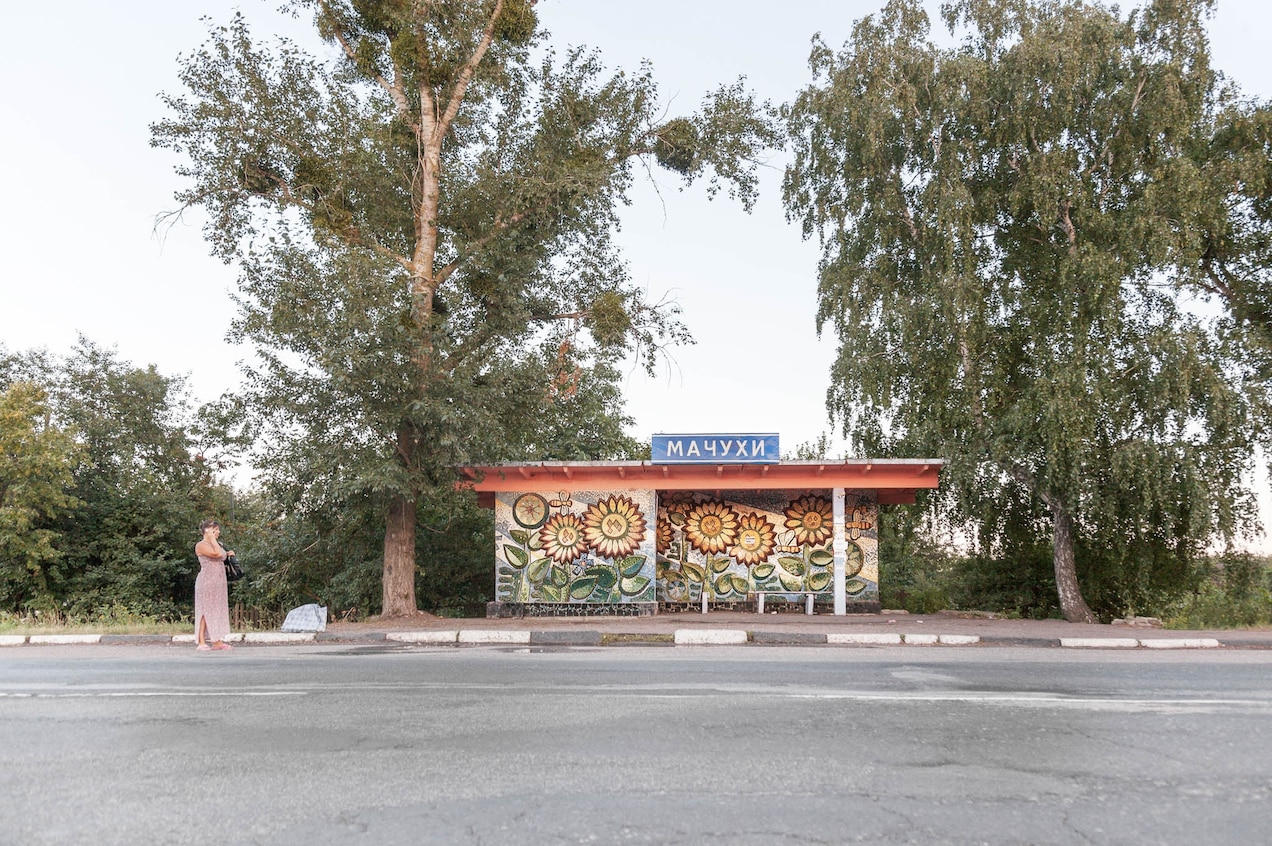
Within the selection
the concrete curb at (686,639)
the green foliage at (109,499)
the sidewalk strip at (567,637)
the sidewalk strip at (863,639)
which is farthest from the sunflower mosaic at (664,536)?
the green foliage at (109,499)

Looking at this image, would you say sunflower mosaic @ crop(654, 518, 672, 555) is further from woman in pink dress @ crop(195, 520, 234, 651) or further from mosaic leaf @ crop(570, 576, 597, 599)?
Result: woman in pink dress @ crop(195, 520, 234, 651)

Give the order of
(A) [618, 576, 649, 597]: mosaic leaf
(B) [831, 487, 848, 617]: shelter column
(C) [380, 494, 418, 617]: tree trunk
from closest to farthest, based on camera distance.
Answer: (C) [380, 494, 418, 617]: tree trunk
(B) [831, 487, 848, 617]: shelter column
(A) [618, 576, 649, 597]: mosaic leaf

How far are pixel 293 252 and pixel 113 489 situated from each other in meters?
19.8

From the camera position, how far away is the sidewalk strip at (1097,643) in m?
13.8

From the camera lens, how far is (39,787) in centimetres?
448

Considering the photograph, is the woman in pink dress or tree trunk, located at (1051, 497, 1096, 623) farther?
tree trunk, located at (1051, 497, 1096, 623)

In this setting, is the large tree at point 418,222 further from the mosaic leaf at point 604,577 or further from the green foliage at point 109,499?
the green foliage at point 109,499

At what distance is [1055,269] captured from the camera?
21.2 meters

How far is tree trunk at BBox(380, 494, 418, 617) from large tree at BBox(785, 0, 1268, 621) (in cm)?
1147

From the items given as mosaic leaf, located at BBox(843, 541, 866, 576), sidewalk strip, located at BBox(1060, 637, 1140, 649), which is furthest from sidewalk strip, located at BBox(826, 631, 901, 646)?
mosaic leaf, located at BBox(843, 541, 866, 576)

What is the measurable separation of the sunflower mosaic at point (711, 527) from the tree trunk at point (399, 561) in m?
6.69

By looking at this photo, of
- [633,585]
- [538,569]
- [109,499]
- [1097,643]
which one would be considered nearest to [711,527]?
[633,585]

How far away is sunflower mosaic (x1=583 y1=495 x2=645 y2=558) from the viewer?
789 inches

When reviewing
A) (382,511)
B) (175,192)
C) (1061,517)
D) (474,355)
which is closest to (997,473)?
(1061,517)
